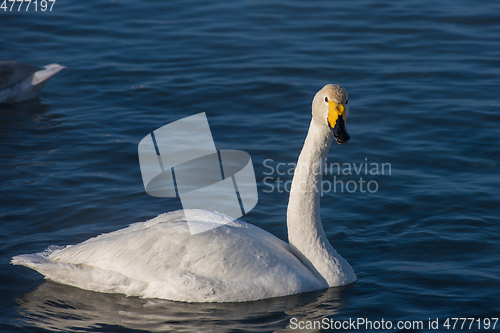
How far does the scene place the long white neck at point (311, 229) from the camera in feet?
23.1

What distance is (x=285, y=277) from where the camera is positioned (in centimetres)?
684

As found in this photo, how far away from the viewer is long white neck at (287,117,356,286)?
704 cm

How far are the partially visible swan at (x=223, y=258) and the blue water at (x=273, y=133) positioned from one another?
188 millimetres

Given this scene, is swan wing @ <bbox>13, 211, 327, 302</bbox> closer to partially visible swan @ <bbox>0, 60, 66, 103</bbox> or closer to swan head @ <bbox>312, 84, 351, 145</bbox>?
swan head @ <bbox>312, 84, 351, 145</bbox>

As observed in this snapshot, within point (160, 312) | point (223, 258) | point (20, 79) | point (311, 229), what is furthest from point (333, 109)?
point (20, 79)

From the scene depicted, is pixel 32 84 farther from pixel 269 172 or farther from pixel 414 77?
pixel 414 77

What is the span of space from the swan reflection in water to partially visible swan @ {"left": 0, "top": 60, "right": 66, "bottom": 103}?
710cm

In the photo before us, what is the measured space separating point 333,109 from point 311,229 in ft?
4.67

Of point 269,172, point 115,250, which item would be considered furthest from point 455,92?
point 115,250

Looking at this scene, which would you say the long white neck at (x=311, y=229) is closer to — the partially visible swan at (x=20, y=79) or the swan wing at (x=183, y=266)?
the swan wing at (x=183, y=266)

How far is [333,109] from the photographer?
6.52 m

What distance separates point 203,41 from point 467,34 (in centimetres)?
638

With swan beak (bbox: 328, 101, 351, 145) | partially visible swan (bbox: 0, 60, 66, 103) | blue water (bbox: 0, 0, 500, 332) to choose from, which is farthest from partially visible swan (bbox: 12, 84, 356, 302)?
partially visible swan (bbox: 0, 60, 66, 103)

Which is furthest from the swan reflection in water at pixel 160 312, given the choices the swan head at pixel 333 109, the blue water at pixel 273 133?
the swan head at pixel 333 109
